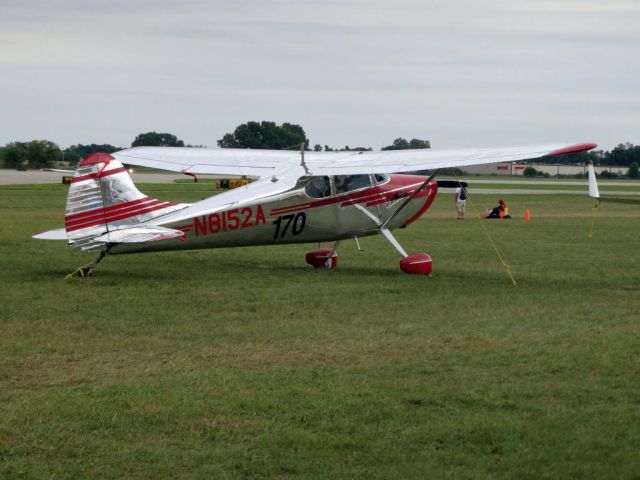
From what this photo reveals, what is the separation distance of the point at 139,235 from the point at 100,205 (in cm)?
83

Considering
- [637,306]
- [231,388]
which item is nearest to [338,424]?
[231,388]

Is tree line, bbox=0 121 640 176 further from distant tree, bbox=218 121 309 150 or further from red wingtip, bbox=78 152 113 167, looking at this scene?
red wingtip, bbox=78 152 113 167

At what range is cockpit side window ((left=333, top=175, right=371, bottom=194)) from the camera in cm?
1617

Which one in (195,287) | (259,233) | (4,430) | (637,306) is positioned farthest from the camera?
(259,233)

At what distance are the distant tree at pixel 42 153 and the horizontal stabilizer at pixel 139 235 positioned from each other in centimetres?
8384

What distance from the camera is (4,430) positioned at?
255 inches

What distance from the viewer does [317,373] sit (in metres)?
8.24

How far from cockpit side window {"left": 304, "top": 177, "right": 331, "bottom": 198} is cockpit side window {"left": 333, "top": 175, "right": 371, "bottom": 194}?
16cm

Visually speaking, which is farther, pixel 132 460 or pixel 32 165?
pixel 32 165

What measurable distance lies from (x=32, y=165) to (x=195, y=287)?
285ft

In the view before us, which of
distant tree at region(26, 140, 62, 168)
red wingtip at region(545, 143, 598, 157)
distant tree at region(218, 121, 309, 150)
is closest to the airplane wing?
red wingtip at region(545, 143, 598, 157)

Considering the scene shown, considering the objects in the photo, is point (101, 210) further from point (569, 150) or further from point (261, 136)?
point (261, 136)

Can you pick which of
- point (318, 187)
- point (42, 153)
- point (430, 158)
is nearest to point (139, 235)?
point (318, 187)

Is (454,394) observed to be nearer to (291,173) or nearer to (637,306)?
(637,306)
